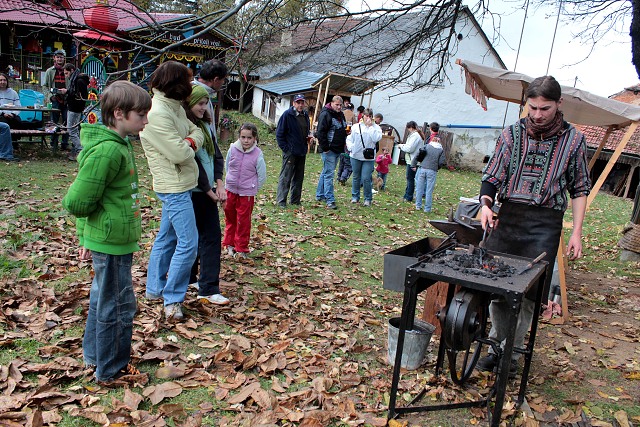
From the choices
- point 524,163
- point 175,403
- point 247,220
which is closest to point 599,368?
point 524,163

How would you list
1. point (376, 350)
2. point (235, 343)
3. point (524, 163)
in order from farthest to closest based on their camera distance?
point (376, 350)
point (235, 343)
point (524, 163)

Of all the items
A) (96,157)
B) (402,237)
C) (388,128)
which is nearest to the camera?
(96,157)

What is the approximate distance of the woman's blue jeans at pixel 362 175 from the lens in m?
11.9

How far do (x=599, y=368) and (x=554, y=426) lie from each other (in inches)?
54.5

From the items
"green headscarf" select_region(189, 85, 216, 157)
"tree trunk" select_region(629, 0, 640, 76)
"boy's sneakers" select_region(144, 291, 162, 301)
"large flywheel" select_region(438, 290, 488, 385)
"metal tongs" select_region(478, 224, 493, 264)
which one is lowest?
"boy's sneakers" select_region(144, 291, 162, 301)

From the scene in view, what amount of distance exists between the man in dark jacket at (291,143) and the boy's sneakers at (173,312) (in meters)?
5.92

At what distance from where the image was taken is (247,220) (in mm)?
6938

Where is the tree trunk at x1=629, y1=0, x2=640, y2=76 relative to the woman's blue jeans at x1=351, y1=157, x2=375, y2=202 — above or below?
above

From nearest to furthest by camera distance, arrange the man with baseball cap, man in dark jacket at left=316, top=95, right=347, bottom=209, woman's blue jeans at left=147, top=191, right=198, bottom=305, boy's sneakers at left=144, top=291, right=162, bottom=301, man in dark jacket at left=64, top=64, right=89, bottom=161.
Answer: woman's blue jeans at left=147, top=191, right=198, bottom=305 < boy's sneakers at left=144, top=291, right=162, bottom=301 < man in dark jacket at left=316, top=95, right=347, bottom=209 < man in dark jacket at left=64, top=64, right=89, bottom=161 < the man with baseball cap

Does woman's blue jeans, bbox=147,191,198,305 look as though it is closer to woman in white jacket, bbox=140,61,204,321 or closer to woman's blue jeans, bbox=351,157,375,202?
woman in white jacket, bbox=140,61,204,321

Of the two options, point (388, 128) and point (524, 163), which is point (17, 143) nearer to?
point (524, 163)

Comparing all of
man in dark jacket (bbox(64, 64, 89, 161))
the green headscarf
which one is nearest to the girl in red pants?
the green headscarf

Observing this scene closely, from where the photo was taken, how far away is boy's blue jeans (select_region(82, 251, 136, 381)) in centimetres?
352

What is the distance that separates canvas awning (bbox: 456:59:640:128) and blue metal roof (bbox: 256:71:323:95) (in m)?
16.5
